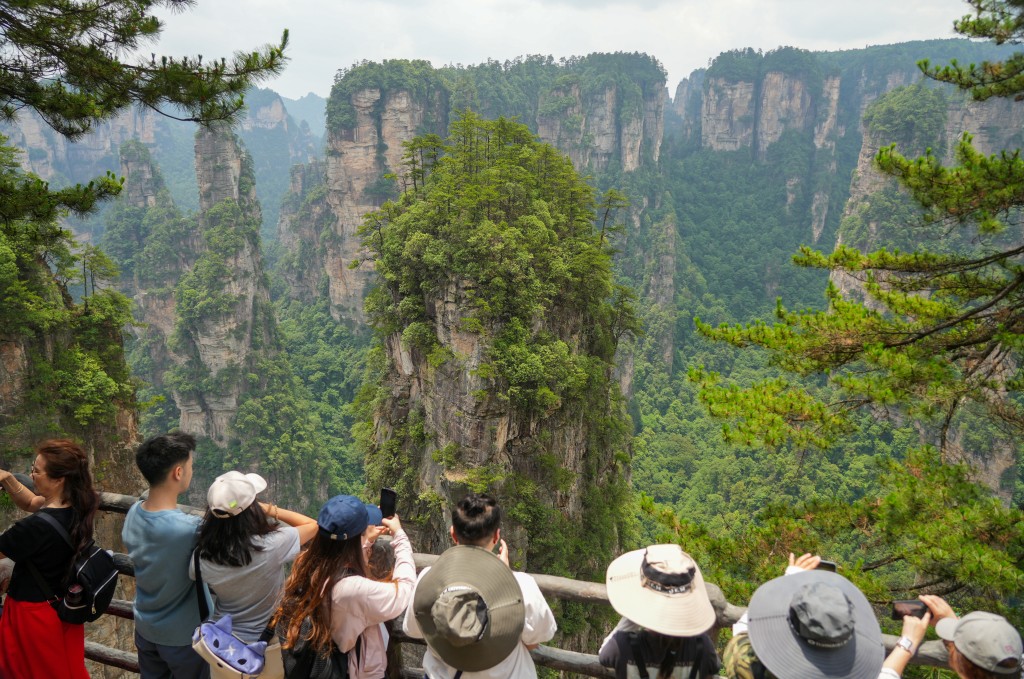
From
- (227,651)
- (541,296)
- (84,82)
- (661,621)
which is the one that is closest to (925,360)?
(661,621)

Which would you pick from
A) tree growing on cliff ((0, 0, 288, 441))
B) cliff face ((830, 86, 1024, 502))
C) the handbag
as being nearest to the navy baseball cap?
the handbag

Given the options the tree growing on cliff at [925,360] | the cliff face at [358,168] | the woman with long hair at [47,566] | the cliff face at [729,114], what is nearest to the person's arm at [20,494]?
the woman with long hair at [47,566]

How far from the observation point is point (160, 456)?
3018 millimetres

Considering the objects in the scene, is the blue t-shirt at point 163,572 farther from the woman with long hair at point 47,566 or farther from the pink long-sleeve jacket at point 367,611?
the pink long-sleeve jacket at point 367,611

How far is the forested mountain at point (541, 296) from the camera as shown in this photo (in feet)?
55.6

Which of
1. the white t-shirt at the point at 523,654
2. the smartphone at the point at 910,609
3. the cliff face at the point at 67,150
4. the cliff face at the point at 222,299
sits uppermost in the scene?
the cliff face at the point at 67,150

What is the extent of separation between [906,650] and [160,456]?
11.4 ft

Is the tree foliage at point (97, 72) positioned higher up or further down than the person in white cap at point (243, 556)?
higher up

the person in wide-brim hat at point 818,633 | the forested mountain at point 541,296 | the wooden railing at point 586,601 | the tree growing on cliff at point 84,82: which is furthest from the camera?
the forested mountain at point 541,296

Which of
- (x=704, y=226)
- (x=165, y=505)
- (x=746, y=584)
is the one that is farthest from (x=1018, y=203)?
(x=704, y=226)

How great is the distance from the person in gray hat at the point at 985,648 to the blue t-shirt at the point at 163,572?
3.31 m

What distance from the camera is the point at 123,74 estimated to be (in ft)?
17.2

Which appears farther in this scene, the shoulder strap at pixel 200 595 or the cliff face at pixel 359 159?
the cliff face at pixel 359 159

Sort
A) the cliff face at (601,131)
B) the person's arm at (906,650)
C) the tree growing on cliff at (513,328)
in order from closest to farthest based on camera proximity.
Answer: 1. the person's arm at (906,650)
2. the tree growing on cliff at (513,328)
3. the cliff face at (601,131)
